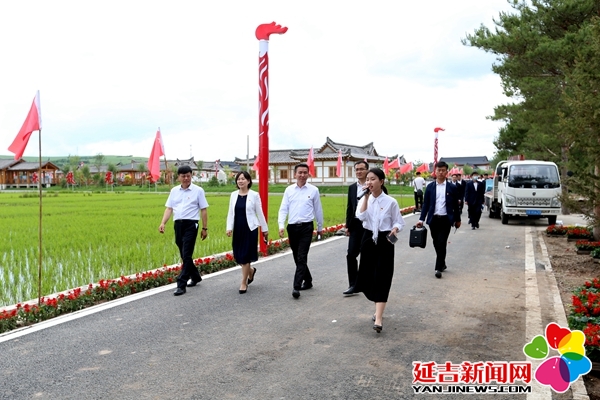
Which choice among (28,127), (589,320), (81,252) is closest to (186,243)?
(28,127)

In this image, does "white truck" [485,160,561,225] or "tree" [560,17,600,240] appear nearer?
"tree" [560,17,600,240]

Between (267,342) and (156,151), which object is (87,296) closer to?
(267,342)

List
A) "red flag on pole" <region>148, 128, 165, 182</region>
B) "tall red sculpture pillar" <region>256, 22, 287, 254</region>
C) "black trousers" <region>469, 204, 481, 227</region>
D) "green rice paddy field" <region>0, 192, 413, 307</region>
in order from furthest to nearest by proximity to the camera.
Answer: "black trousers" <region>469, 204, 481, 227</region> < "red flag on pole" <region>148, 128, 165, 182</region> < "tall red sculpture pillar" <region>256, 22, 287, 254</region> < "green rice paddy field" <region>0, 192, 413, 307</region>

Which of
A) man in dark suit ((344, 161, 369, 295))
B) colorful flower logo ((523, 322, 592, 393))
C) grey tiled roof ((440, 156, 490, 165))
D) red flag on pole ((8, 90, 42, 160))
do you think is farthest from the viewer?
grey tiled roof ((440, 156, 490, 165))

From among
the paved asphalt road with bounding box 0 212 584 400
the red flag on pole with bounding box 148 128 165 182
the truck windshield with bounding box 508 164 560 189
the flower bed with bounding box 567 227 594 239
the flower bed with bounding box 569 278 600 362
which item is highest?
the red flag on pole with bounding box 148 128 165 182

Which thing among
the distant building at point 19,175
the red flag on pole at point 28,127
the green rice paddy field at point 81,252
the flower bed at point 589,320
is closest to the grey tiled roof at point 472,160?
the distant building at point 19,175

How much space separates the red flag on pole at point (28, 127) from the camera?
5.93 metres

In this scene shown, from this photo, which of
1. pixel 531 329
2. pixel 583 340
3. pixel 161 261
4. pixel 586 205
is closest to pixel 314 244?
pixel 161 261

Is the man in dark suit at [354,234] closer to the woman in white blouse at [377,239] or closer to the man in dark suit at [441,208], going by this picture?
the woman in white blouse at [377,239]

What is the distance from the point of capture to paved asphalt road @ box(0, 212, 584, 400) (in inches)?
138

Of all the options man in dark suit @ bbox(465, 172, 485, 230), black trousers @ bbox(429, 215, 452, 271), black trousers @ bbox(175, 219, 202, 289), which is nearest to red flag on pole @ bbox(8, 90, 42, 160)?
black trousers @ bbox(175, 219, 202, 289)

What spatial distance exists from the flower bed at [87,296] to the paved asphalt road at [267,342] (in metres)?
0.35

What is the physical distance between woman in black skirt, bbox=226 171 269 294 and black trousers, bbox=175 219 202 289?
0.54 metres

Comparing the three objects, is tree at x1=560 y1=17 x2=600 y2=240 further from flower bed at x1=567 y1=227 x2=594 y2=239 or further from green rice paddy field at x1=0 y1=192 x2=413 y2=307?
green rice paddy field at x1=0 y1=192 x2=413 y2=307
